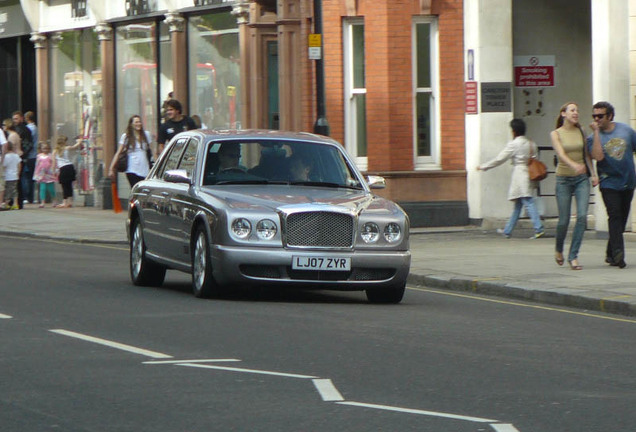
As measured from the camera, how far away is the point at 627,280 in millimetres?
15164

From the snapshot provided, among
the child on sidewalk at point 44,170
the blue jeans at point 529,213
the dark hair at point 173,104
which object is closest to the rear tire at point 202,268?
the dark hair at point 173,104

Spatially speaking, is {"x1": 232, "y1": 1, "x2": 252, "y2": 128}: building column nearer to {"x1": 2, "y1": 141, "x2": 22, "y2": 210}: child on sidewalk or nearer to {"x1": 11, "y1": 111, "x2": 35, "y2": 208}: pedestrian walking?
{"x1": 2, "y1": 141, "x2": 22, "y2": 210}: child on sidewalk

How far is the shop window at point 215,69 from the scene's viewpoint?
1158 inches

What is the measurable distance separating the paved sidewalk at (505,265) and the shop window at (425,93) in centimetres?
155

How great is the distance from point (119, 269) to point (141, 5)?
15687mm

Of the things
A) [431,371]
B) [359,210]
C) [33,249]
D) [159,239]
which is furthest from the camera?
A: [33,249]

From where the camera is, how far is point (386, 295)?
45.4ft

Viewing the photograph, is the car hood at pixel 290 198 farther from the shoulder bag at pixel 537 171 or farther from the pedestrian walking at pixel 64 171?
the pedestrian walking at pixel 64 171

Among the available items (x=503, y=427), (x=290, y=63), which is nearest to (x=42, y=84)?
(x=290, y=63)

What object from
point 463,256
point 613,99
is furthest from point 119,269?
point 613,99

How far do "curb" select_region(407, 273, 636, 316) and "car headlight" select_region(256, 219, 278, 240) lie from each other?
277cm

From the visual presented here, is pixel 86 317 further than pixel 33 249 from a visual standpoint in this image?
No

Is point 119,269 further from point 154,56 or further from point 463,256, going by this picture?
point 154,56

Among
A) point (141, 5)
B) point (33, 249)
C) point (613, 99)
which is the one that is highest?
point (141, 5)
